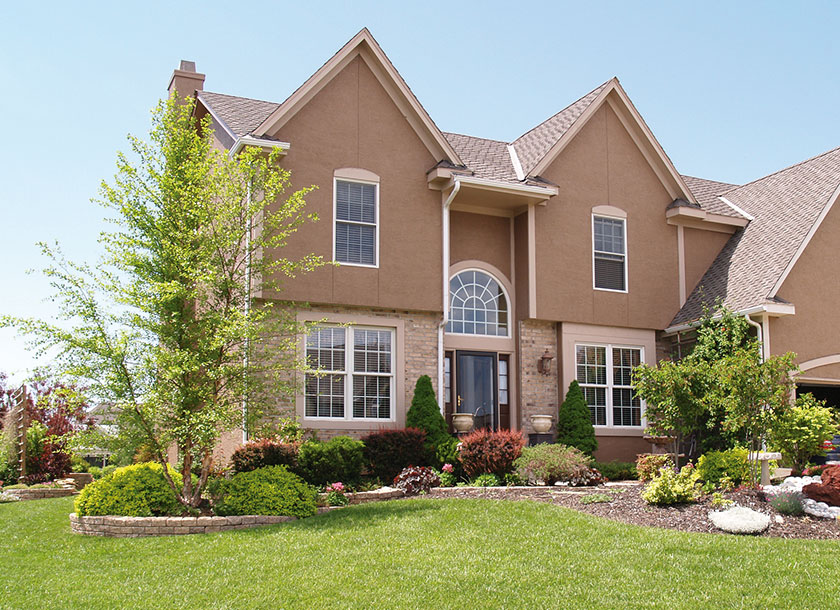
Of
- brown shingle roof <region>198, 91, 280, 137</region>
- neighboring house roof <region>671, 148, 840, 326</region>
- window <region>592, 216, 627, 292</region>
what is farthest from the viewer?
window <region>592, 216, 627, 292</region>

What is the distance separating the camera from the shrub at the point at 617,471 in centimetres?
1627

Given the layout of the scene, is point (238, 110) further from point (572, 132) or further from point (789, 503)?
point (789, 503)

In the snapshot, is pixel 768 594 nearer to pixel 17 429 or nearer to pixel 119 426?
pixel 119 426

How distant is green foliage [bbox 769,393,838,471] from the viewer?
1244 centimetres

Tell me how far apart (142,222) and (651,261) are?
38.0ft

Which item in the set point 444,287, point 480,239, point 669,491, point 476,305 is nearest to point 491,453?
point 444,287

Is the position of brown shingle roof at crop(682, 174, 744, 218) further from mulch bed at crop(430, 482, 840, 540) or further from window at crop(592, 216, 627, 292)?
mulch bed at crop(430, 482, 840, 540)

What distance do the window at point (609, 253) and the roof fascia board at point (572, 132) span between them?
170cm

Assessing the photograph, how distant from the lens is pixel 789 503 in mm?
10789

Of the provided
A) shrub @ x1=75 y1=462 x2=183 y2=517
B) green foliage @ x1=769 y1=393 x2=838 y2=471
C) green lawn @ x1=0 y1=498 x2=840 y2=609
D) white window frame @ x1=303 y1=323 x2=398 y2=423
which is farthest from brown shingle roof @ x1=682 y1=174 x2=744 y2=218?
shrub @ x1=75 y1=462 x2=183 y2=517

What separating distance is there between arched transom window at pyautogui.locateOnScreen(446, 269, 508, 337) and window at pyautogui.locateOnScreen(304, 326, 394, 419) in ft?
6.21

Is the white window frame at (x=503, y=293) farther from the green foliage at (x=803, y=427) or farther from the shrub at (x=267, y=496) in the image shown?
the shrub at (x=267, y=496)

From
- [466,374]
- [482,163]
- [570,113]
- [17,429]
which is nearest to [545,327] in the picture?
[466,374]

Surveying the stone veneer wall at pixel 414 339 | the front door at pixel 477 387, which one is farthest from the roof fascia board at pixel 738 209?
the stone veneer wall at pixel 414 339
